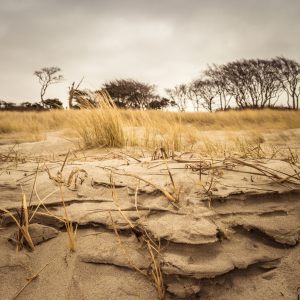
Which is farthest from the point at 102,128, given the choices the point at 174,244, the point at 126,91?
the point at 126,91

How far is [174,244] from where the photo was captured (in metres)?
0.68

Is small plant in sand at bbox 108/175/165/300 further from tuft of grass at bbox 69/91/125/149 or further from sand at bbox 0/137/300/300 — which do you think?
tuft of grass at bbox 69/91/125/149

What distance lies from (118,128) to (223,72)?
18.9 meters

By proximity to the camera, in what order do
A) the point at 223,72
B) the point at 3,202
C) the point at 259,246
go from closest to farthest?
the point at 259,246, the point at 3,202, the point at 223,72

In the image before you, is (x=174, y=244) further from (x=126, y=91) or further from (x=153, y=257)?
(x=126, y=91)

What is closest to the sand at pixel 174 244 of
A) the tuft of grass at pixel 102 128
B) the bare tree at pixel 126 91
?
the tuft of grass at pixel 102 128

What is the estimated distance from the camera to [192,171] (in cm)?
115

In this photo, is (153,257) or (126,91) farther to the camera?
(126,91)

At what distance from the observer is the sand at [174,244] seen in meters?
0.57

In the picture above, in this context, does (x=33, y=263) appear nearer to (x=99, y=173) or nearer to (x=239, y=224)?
(x=99, y=173)

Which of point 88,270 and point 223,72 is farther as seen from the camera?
point 223,72

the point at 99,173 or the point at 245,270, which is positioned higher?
the point at 99,173

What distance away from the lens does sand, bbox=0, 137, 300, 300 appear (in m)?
0.57

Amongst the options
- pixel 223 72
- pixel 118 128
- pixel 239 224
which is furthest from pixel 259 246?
pixel 223 72
